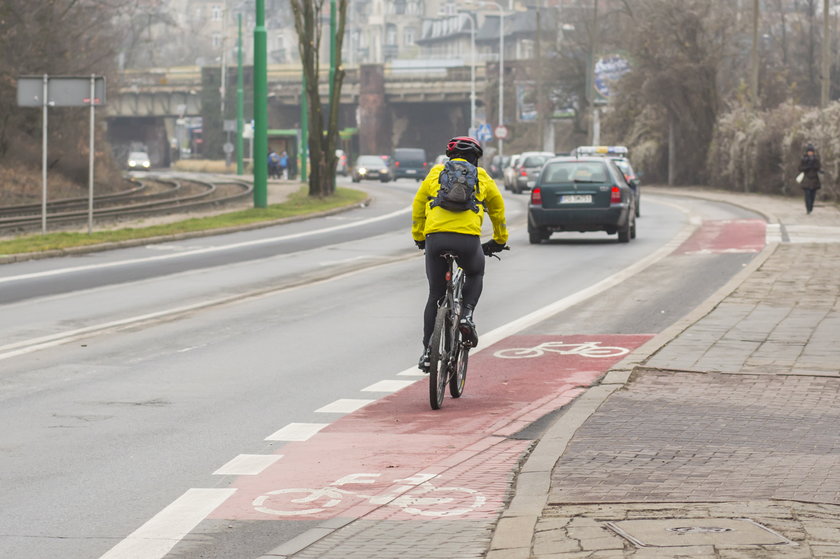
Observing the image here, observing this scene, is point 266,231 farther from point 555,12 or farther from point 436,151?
point 436,151

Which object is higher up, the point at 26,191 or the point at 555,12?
the point at 555,12

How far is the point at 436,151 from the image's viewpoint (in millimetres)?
137750

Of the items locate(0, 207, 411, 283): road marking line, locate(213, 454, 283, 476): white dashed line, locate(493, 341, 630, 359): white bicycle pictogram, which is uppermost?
locate(0, 207, 411, 283): road marking line

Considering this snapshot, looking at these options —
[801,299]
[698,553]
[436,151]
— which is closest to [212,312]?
[801,299]

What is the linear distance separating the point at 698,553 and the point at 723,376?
559 cm

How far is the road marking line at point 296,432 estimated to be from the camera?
360 inches

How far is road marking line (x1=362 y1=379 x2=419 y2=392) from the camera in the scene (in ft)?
37.0

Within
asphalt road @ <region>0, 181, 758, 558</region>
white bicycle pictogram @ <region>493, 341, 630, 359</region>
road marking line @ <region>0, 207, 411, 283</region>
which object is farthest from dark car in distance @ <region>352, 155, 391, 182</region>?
white bicycle pictogram @ <region>493, 341, 630, 359</region>

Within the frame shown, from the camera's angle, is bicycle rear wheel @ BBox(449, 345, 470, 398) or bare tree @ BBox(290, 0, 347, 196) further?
bare tree @ BBox(290, 0, 347, 196)

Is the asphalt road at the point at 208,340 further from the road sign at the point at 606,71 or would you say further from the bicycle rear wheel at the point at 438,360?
the road sign at the point at 606,71

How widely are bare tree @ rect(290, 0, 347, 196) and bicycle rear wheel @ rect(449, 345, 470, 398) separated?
3358 centimetres

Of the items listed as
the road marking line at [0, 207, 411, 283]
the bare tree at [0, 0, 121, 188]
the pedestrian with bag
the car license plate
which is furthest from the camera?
the bare tree at [0, 0, 121, 188]

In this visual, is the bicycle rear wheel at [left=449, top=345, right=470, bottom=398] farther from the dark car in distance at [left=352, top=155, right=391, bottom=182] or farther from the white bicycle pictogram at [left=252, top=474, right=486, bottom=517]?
the dark car in distance at [left=352, top=155, right=391, bottom=182]

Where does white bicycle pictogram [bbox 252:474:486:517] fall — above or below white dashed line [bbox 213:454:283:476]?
above
